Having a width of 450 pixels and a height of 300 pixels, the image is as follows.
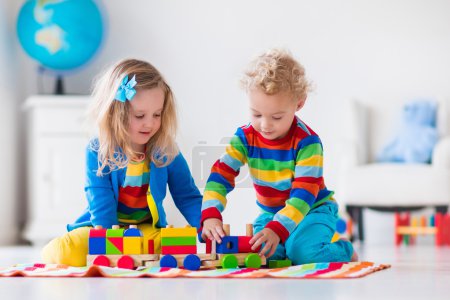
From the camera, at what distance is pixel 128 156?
162cm

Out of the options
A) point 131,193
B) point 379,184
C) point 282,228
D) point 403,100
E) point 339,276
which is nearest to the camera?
point 339,276

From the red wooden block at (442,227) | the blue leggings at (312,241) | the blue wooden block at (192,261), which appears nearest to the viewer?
the blue wooden block at (192,261)

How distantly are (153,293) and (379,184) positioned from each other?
2339mm

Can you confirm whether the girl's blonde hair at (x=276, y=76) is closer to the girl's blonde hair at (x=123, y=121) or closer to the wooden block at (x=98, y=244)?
the girl's blonde hair at (x=123, y=121)

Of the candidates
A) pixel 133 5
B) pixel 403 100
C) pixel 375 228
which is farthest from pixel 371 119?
pixel 133 5

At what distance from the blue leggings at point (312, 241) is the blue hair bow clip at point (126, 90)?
36cm

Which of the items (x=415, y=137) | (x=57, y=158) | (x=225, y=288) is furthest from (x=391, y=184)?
(x=225, y=288)

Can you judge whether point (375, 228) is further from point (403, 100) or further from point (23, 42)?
A: point (23, 42)

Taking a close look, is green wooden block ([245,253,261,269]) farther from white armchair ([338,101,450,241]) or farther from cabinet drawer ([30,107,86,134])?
cabinet drawer ([30,107,86,134])

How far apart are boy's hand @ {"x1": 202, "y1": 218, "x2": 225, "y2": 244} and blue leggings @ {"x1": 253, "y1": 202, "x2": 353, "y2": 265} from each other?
0.52ft

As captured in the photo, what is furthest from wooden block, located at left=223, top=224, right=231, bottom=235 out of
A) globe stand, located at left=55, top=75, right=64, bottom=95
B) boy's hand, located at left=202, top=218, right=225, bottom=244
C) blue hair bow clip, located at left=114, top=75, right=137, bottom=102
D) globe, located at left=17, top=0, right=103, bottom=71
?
globe stand, located at left=55, top=75, right=64, bottom=95

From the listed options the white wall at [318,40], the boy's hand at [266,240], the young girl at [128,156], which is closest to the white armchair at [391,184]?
the white wall at [318,40]

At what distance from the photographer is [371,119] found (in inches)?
149

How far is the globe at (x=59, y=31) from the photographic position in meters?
3.46
